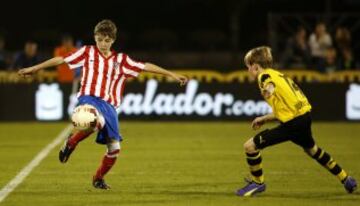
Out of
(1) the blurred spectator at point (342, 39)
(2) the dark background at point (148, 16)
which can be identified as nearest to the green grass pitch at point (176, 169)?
(1) the blurred spectator at point (342, 39)

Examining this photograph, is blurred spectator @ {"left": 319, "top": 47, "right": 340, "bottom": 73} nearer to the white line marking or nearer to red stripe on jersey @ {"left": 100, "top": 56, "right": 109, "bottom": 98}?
the white line marking

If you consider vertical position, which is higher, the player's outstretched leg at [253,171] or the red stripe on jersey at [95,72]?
the red stripe on jersey at [95,72]

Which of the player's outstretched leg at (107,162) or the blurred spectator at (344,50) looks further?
the blurred spectator at (344,50)

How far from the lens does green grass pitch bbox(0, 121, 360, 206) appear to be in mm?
9734

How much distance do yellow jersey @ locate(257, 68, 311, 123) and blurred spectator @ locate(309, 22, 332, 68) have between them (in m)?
12.3

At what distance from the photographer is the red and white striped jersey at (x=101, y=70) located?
10.1 metres

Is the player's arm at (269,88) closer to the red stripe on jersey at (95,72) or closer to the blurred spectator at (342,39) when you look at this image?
the red stripe on jersey at (95,72)

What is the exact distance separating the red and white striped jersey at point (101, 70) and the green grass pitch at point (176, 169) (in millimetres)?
1063

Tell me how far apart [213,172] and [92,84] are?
254 cm

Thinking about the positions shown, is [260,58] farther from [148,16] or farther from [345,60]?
[148,16]

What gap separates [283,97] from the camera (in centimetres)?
975

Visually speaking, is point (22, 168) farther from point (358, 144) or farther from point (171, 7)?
point (171, 7)

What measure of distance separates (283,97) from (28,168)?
159 inches

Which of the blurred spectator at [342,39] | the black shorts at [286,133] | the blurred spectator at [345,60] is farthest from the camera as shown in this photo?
the blurred spectator at [342,39]
